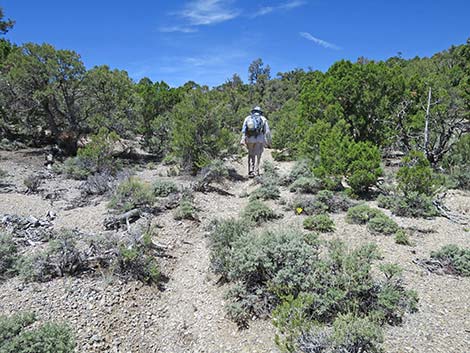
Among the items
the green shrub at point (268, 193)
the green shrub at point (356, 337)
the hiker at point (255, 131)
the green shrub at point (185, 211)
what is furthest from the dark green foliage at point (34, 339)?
the hiker at point (255, 131)

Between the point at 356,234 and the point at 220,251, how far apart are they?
258 centimetres

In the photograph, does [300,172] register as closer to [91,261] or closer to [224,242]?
[224,242]

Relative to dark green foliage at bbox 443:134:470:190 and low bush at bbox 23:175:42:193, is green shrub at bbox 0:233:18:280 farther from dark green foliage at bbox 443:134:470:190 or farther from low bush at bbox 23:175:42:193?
dark green foliage at bbox 443:134:470:190

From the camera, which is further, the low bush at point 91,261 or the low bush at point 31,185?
the low bush at point 31,185

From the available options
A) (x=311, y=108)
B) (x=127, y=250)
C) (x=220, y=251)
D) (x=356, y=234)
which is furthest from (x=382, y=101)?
(x=127, y=250)

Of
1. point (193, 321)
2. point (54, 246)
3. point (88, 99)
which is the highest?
point (88, 99)

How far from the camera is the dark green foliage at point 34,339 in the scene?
3.02 m

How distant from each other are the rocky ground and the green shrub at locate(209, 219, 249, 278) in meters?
0.21

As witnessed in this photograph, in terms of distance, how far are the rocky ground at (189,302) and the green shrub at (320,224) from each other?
172 millimetres

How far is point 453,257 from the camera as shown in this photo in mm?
4758

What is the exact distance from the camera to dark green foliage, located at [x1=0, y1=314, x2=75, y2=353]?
3.02m

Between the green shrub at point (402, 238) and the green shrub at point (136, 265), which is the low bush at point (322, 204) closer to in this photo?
the green shrub at point (402, 238)

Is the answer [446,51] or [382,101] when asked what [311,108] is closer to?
[382,101]

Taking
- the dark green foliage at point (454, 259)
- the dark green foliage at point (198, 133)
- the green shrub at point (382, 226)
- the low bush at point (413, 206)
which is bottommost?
the dark green foliage at point (454, 259)
